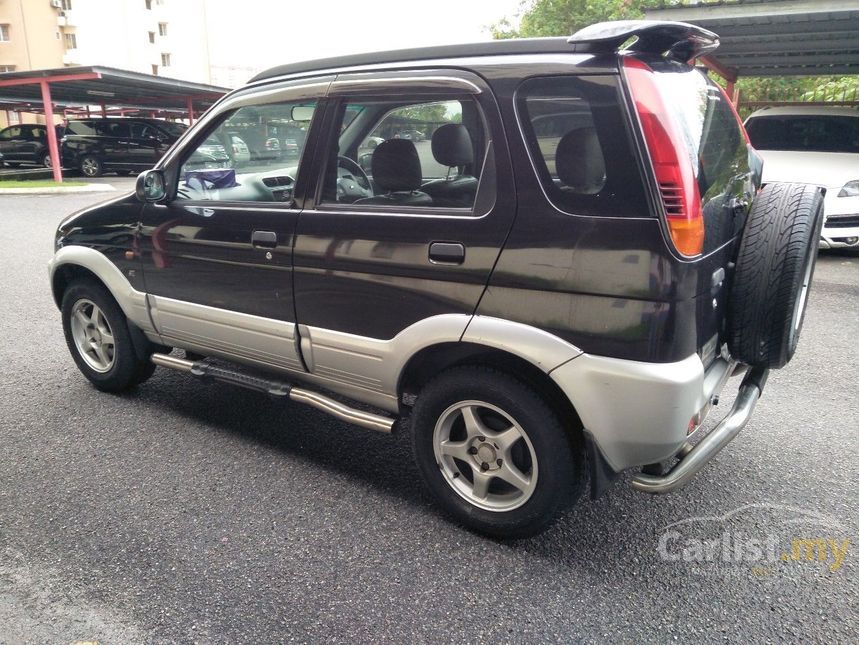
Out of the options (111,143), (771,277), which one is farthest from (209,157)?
(111,143)

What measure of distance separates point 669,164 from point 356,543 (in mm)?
1880

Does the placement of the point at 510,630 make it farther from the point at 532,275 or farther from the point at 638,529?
the point at 532,275

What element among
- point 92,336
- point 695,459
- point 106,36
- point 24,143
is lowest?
point 92,336

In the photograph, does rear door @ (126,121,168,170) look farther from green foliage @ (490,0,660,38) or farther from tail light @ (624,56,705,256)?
tail light @ (624,56,705,256)

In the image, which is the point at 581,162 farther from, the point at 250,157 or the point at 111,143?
the point at 111,143

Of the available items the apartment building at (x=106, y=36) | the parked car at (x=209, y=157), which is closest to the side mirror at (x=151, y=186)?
the parked car at (x=209, y=157)

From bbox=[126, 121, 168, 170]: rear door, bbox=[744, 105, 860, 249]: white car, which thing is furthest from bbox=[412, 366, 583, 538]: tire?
bbox=[126, 121, 168, 170]: rear door

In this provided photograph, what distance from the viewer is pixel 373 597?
2.42 m

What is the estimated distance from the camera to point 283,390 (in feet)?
10.9

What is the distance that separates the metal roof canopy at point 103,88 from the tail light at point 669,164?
16.8 m

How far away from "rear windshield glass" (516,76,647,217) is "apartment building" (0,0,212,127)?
44807 mm

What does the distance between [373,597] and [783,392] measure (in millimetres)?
3076

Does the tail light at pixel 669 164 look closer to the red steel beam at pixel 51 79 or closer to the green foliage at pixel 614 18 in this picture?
the green foliage at pixel 614 18

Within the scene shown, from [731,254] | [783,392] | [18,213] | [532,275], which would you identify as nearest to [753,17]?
[783,392]
